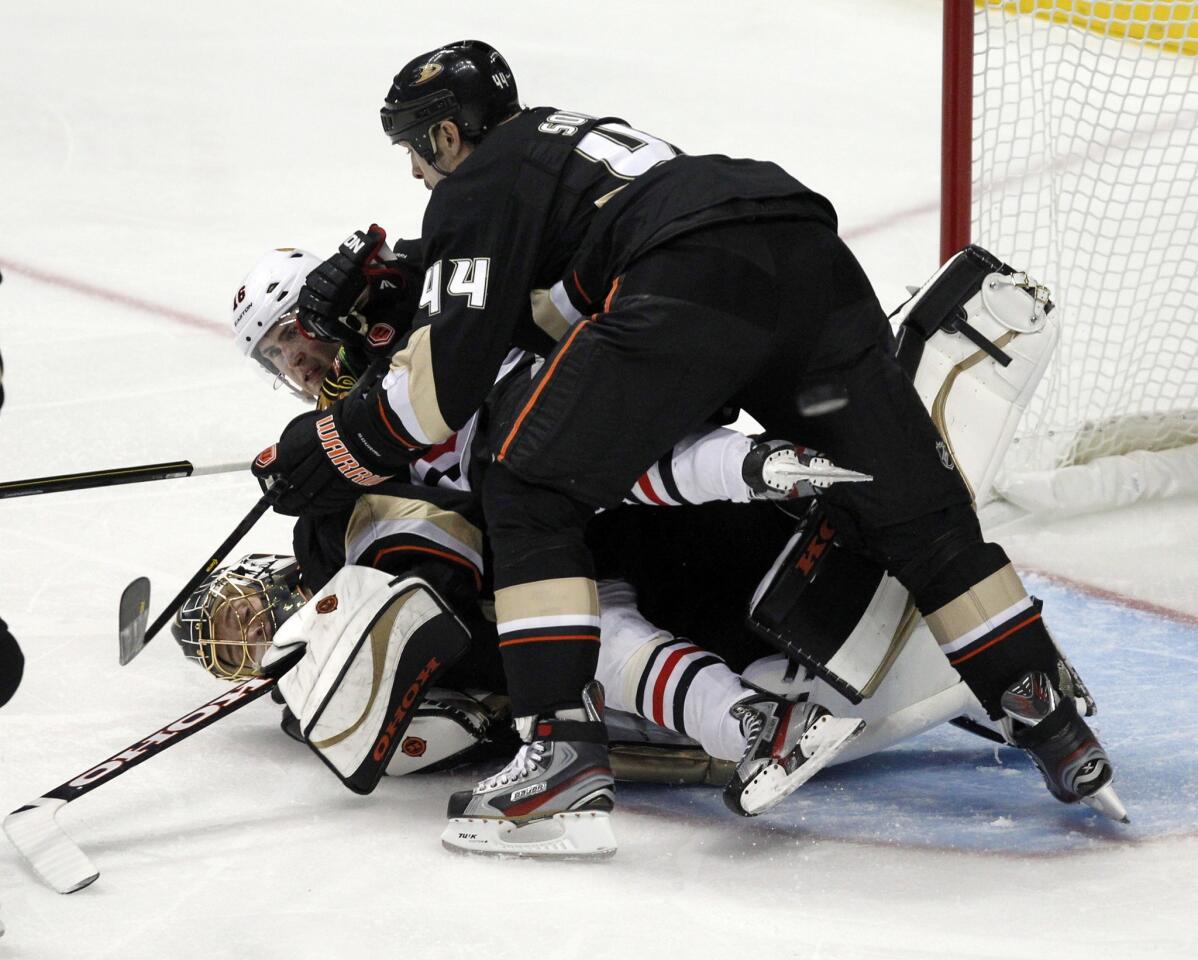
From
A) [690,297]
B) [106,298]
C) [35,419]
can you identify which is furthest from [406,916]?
[106,298]

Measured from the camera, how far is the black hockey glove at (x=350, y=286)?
8.95 feet

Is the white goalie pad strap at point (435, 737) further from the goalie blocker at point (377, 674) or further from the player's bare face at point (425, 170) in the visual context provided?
the player's bare face at point (425, 170)

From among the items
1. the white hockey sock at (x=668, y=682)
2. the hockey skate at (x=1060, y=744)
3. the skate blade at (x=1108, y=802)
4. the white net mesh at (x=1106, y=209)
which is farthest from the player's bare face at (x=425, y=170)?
the white net mesh at (x=1106, y=209)

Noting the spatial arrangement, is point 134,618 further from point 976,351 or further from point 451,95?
point 976,351

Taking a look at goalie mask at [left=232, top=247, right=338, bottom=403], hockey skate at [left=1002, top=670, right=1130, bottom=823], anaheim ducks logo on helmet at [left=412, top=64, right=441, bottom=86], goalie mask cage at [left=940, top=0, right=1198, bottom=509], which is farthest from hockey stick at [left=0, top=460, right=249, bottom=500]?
goalie mask cage at [left=940, top=0, right=1198, bottom=509]

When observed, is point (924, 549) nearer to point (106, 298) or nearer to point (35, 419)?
point (35, 419)

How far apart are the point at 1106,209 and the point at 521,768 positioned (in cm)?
236

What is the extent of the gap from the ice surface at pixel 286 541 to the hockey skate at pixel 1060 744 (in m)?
0.05

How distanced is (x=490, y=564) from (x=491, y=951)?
830mm

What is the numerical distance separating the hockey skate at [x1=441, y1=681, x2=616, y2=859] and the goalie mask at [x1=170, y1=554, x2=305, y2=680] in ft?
2.32

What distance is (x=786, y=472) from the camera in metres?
2.21

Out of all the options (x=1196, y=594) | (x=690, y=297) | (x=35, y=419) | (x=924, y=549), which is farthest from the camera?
(x=35, y=419)

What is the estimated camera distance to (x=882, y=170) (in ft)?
19.0

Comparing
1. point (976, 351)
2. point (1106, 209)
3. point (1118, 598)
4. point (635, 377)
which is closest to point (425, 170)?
point (635, 377)
